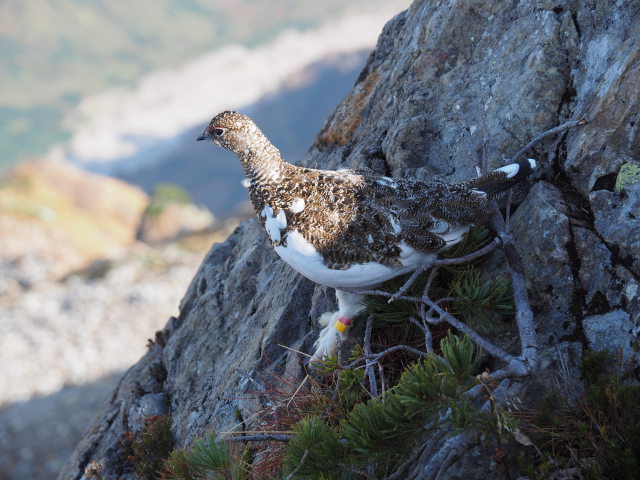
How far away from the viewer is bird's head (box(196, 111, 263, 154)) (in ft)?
12.5

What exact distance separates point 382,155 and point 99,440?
3901 mm

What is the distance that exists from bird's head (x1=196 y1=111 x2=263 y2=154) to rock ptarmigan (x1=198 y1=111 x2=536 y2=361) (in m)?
0.13

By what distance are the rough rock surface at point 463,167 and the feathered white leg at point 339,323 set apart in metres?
0.44

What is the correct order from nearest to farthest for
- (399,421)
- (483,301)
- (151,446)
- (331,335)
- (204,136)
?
(399,421) < (483,301) < (331,335) < (204,136) < (151,446)

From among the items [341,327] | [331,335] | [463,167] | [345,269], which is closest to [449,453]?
[345,269]

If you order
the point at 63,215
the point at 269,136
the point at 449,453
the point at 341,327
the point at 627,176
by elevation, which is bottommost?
the point at 449,453

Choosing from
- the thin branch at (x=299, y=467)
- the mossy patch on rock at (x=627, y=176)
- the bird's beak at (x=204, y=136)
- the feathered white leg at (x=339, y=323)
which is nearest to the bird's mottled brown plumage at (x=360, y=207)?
the feathered white leg at (x=339, y=323)

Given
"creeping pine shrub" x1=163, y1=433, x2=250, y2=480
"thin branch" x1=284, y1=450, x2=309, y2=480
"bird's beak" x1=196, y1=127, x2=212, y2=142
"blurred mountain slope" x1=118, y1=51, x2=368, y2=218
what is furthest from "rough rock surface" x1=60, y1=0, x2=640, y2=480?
"blurred mountain slope" x1=118, y1=51, x2=368, y2=218

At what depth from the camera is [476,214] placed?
3.42 meters

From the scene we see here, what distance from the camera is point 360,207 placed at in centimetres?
346

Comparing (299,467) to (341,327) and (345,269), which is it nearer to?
(345,269)

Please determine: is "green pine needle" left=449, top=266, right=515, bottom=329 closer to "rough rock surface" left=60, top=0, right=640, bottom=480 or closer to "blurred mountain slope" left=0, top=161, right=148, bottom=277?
"rough rock surface" left=60, top=0, right=640, bottom=480

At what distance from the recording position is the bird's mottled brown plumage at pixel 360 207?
10.9 feet

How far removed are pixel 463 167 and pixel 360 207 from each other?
1.13m
